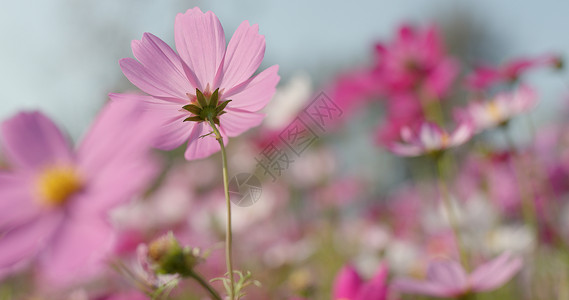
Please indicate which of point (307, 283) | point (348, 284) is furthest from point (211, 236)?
point (348, 284)

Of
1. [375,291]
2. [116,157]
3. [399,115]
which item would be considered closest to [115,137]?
[116,157]

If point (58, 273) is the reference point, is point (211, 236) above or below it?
below

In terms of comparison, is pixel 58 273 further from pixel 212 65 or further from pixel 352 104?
pixel 352 104

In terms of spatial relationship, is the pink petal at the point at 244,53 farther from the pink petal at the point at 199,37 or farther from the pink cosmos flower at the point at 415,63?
the pink cosmos flower at the point at 415,63

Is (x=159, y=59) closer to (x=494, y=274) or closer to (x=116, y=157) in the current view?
(x=116, y=157)

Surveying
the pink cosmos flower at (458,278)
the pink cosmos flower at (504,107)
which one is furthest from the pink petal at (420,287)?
the pink cosmos flower at (504,107)

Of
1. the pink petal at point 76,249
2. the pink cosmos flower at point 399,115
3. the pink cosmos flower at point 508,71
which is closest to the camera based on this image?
the pink petal at point 76,249

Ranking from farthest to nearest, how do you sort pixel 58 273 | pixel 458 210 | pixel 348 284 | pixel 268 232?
pixel 268 232, pixel 458 210, pixel 348 284, pixel 58 273
